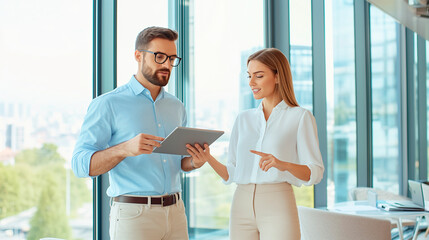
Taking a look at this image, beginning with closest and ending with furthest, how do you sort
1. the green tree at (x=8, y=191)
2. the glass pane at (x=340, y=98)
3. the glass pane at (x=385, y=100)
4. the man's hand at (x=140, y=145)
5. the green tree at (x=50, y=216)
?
the man's hand at (x=140, y=145) → the green tree at (x=8, y=191) → the green tree at (x=50, y=216) → the glass pane at (x=340, y=98) → the glass pane at (x=385, y=100)

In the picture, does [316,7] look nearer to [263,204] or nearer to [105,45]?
[105,45]

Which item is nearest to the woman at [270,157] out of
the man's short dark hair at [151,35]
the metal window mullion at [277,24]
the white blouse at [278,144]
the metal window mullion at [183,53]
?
the white blouse at [278,144]

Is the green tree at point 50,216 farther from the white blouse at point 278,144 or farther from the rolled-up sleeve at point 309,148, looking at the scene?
the rolled-up sleeve at point 309,148

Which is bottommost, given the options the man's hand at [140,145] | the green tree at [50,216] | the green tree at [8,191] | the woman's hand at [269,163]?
the green tree at [50,216]

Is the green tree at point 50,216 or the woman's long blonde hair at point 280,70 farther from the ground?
the woman's long blonde hair at point 280,70

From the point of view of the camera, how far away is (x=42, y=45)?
8.90 ft

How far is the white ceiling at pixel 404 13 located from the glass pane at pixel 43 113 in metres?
3.07

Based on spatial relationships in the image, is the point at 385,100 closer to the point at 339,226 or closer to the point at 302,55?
the point at 302,55

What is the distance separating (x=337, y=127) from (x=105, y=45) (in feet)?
11.7

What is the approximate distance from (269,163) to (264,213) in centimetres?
27

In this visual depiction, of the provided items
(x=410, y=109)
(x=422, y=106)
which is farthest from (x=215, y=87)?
(x=422, y=106)

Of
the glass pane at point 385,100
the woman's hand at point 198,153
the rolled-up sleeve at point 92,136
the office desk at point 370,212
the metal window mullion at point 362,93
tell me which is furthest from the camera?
the glass pane at point 385,100

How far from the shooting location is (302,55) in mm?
5164

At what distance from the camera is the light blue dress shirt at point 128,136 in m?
2.08
